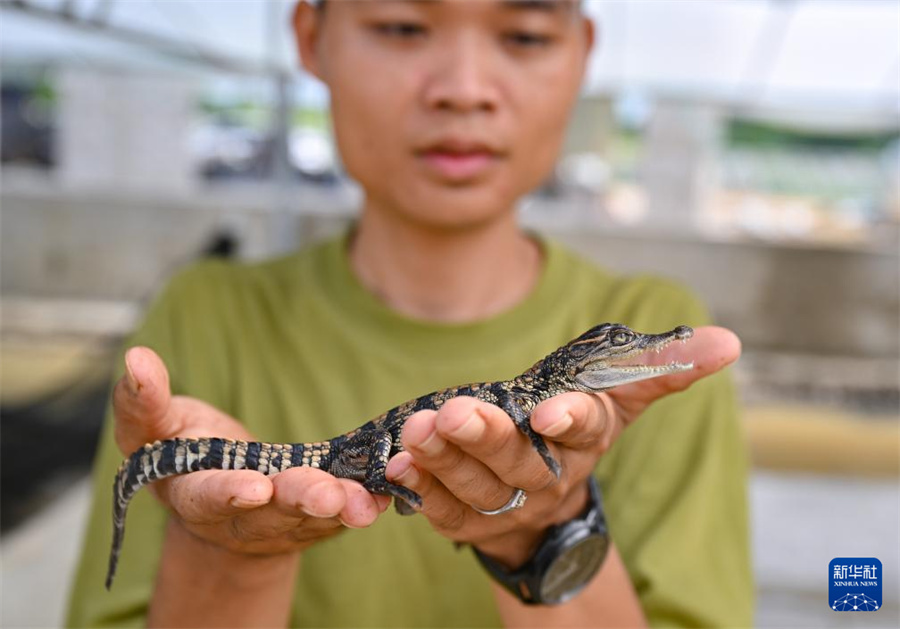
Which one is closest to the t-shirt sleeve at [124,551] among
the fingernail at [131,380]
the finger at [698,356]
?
the fingernail at [131,380]

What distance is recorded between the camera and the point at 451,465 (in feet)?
4.23

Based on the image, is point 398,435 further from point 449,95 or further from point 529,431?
point 449,95

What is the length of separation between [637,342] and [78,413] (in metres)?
4.07

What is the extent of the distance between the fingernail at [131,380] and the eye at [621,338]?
0.80m

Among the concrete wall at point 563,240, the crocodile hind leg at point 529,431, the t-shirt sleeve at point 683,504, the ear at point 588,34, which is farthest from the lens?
the concrete wall at point 563,240

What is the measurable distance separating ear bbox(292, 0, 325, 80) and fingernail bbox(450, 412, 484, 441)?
1.39 meters

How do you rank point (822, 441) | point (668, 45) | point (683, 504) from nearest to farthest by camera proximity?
point (683, 504) → point (822, 441) → point (668, 45)

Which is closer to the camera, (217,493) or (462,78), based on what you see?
(217,493)

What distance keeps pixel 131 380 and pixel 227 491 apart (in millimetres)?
259

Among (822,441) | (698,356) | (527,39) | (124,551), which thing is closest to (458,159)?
(527,39)

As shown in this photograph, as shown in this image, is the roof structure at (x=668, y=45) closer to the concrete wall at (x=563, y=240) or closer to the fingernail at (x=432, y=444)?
the concrete wall at (x=563, y=240)

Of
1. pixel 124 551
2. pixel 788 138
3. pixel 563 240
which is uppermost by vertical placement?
pixel 124 551

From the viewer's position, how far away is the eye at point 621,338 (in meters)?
1.57

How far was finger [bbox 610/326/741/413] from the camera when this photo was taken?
1406mm
